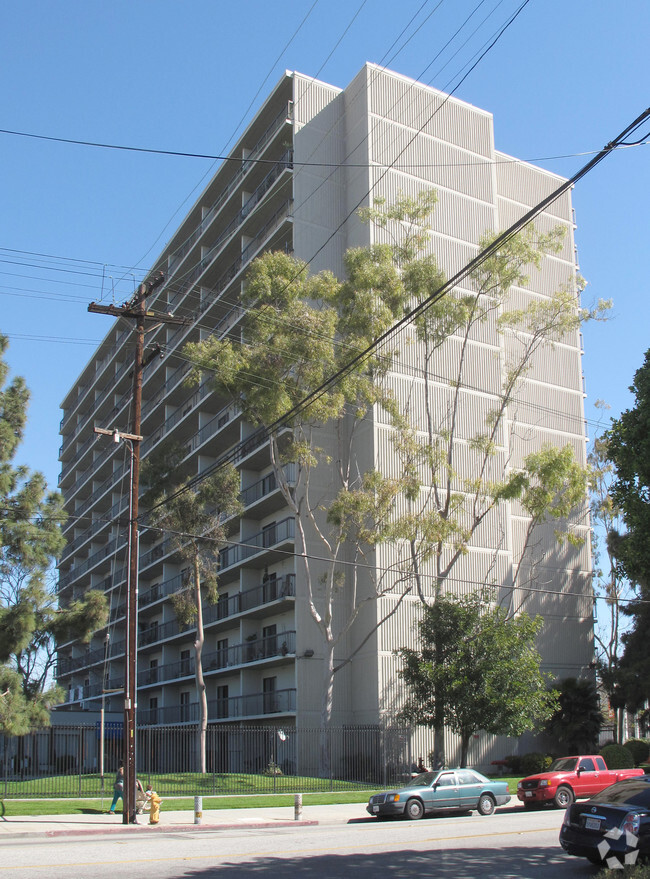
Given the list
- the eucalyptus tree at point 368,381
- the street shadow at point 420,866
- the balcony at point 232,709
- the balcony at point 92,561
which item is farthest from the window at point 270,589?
the street shadow at point 420,866

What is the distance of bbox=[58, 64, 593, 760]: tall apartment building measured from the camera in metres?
39.7

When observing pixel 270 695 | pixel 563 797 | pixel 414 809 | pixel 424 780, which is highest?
pixel 270 695

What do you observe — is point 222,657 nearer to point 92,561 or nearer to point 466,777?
point 466,777

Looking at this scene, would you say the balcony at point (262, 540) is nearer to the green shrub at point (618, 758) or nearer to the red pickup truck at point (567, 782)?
the green shrub at point (618, 758)

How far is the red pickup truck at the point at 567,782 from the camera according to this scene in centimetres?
2552

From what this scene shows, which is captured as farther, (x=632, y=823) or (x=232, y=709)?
(x=232, y=709)

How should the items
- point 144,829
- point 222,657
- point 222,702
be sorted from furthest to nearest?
point 222,657 < point 222,702 < point 144,829

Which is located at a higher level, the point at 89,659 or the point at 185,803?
the point at 89,659

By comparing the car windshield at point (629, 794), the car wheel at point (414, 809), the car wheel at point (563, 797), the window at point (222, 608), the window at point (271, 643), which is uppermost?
the window at point (222, 608)

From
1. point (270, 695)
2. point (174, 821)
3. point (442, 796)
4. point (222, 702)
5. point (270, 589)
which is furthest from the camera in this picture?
point (222, 702)

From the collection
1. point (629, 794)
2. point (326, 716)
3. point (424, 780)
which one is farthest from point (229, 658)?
point (629, 794)

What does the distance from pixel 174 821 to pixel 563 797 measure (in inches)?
437

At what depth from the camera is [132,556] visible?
23953 mm

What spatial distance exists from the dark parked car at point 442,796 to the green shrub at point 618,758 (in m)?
10.9
